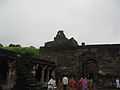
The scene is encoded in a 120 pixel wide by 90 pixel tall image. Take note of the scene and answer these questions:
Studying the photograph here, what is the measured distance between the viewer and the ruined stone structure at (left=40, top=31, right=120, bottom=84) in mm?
26172

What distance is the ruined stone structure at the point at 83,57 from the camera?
26.2 meters

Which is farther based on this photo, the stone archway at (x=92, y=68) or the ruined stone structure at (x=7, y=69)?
the stone archway at (x=92, y=68)

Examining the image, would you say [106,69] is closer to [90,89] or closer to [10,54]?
[90,89]

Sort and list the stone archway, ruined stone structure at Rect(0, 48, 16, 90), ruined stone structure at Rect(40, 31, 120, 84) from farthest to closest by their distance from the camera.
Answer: the stone archway → ruined stone structure at Rect(40, 31, 120, 84) → ruined stone structure at Rect(0, 48, 16, 90)

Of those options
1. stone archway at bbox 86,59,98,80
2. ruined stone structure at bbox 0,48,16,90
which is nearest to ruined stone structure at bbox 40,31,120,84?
stone archway at bbox 86,59,98,80

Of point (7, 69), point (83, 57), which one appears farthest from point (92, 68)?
point (7, 69)

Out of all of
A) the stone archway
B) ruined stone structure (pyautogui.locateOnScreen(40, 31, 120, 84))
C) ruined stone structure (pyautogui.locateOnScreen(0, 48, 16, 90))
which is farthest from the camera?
the stone archway

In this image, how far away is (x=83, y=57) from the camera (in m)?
27.3

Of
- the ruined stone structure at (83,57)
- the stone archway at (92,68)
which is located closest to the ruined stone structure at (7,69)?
the ruined stone structure at (83,57)

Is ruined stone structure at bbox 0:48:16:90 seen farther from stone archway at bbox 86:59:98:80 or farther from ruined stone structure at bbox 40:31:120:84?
stone archway at bbox 86:59:98:80

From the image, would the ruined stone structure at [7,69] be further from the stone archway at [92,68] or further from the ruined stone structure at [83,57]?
the stone archway at [92,68]

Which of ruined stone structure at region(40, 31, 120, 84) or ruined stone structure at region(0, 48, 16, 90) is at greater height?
ruined stone structure at region(40, 31, 120, 84)

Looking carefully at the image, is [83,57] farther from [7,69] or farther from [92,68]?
[7,69]

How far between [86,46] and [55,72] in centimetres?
433
